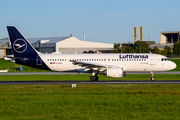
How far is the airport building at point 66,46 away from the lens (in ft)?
414

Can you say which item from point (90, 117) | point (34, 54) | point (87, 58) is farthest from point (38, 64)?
point (90, 117)

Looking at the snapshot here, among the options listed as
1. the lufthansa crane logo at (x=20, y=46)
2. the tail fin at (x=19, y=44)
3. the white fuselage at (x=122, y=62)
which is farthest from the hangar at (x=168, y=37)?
the lufthansa crane logo at (x=20, y=46)

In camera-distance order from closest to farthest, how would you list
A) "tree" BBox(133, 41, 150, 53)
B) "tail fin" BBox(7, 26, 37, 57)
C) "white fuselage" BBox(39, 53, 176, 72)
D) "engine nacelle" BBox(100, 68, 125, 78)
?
"engine nacelle" BBox(100, 68, 125, 78) < "white fuselage" BBox(39, 53, 176, 72) < "tail fin" BBox(7, 26, 37, 57) < "tree" BBox(133, 41, 150, 53)

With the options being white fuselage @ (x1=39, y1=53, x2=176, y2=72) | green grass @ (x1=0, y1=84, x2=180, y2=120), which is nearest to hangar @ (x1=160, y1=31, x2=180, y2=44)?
white fuselage @ (x1=39, y1=53, x2=176, y2=72)

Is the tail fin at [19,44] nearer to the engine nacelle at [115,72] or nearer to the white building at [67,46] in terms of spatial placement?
the engine nacelle at [115,72]

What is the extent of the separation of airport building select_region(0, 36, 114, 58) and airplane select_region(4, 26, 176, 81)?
8195 centimetres

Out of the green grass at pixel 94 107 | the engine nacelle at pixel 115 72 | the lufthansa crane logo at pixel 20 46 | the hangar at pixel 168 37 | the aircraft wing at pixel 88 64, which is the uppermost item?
the hangar at pixel 168 37

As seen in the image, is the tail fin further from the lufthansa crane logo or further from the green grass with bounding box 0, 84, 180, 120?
the green grass with bounding box 0, 84, 180, 120

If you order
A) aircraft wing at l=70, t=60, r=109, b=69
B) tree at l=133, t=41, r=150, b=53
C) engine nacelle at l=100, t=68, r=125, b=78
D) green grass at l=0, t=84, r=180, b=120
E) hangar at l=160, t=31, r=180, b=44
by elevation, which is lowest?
green grass at l=0, t=84, r=180, b=120

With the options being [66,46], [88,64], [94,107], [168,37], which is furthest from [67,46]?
[94,107]

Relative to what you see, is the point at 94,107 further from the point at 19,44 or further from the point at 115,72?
the point at 19,44

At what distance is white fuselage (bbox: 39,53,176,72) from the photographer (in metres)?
38.0

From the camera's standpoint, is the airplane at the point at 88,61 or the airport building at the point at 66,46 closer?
the airplane at the point at 88,61

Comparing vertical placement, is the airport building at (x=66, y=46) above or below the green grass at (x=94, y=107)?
above
